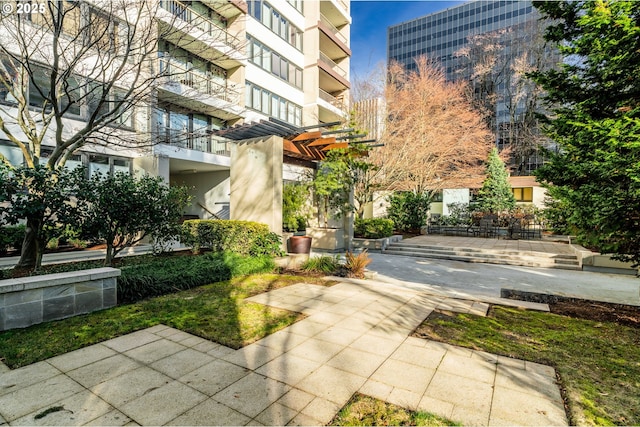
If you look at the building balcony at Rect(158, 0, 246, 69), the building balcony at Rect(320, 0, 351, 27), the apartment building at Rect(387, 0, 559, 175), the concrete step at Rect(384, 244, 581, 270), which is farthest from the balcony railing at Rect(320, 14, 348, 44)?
the concrete step at Rect(384, 244, 581, 270)

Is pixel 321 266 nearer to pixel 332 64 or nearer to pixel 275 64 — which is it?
pixel 275 64

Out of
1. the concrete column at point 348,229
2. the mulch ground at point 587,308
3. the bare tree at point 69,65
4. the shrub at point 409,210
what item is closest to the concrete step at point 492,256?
the concrete column at point 348,229

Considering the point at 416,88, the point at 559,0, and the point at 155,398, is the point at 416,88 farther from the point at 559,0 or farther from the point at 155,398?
the point at 155,398

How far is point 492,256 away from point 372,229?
16.9 feet

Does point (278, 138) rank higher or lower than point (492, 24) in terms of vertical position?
lower

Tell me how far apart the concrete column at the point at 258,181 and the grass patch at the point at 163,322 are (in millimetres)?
4281

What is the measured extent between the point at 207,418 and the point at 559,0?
784 centimetres

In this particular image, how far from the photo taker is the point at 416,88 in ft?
65.8

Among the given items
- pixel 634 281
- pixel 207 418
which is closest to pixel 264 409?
pixel 207 418

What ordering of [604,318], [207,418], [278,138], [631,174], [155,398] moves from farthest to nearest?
[278,138] < [604,318] < [631,174] < [155,398] < [207,418]

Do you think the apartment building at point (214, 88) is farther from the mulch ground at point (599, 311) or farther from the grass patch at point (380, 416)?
the mulch ground at point (599, 311)

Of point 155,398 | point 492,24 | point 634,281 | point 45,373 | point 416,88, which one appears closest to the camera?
point 155,398

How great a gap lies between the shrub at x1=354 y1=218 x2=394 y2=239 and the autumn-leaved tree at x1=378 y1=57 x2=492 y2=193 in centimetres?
323

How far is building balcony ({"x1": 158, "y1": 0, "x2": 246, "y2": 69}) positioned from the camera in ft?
25.0
